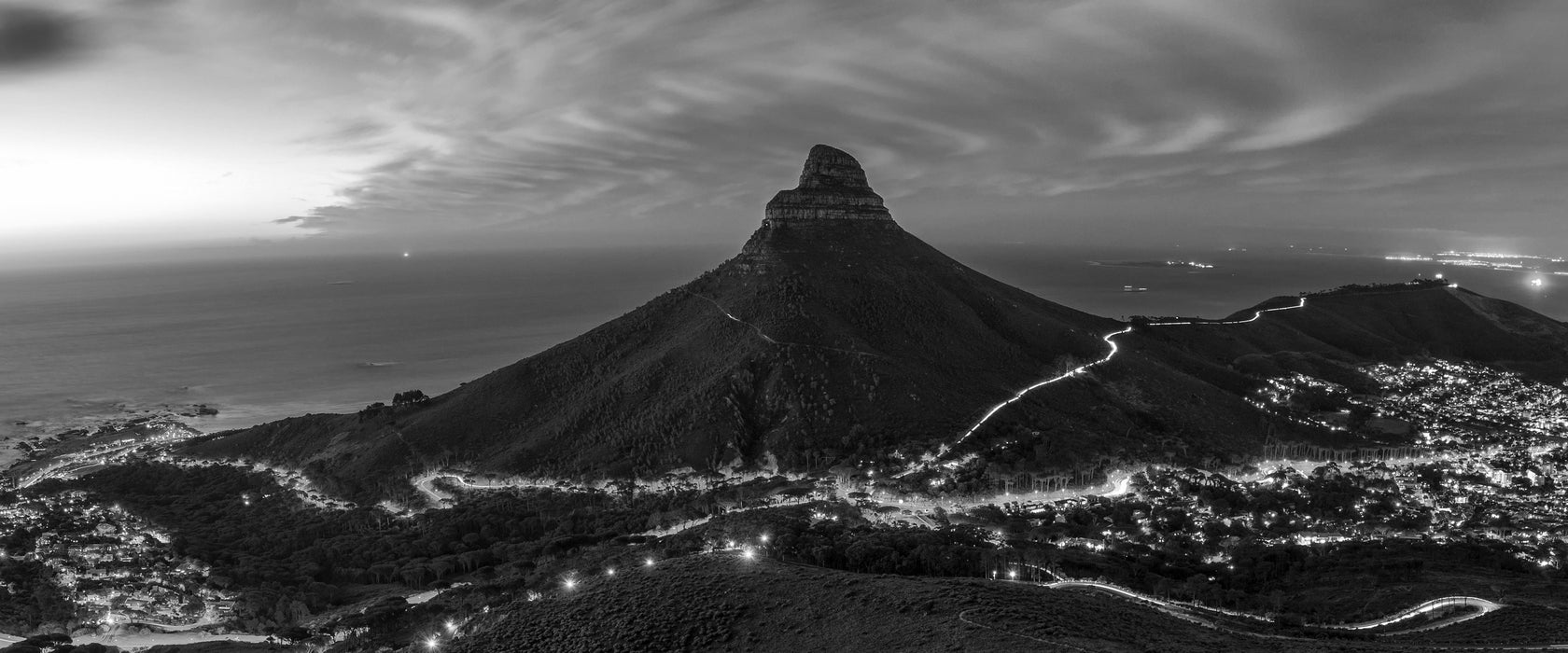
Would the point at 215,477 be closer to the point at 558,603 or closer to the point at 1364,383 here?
the point at 558,603

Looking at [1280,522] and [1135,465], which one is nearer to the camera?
[1280,522]

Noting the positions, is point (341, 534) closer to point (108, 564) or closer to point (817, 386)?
point (108, 564)

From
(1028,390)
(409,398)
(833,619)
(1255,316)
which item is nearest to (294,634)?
(833,619)

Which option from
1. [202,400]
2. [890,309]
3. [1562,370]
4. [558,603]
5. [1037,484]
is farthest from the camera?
[202,400]

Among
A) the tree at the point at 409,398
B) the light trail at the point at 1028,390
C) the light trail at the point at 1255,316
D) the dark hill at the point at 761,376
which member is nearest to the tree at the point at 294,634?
the dark hill at the point at 761,376

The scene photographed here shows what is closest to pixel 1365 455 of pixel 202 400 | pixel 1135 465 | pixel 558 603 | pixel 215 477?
pixel 1135 465

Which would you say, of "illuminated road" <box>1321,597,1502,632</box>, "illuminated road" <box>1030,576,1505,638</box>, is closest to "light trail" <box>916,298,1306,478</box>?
"illuminated road" <box>1030,576,1505,638</box>

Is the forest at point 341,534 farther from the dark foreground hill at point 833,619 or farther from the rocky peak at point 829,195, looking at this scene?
the rocky peak at point 829,195

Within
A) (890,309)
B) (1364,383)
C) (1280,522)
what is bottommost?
(1280,522)
